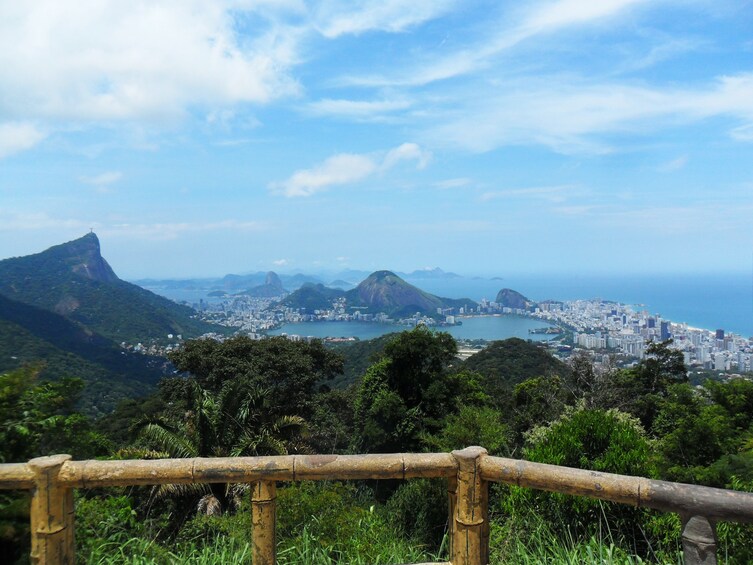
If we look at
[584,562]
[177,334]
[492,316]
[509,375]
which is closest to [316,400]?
[509,375]

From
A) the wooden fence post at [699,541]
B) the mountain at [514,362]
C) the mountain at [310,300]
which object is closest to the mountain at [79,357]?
the mountain at [514,362]

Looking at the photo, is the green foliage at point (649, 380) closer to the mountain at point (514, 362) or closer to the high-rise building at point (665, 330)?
the mountain at point (514, 362)

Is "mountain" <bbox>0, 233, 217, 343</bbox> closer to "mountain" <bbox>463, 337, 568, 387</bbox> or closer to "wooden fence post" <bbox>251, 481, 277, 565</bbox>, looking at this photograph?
"mountain" <bbox>463, 337, 568, 387</bbox>

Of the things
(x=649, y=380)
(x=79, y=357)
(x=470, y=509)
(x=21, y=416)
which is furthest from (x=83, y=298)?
(x=470, y=509)

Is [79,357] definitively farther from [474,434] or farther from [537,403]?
[474,434]

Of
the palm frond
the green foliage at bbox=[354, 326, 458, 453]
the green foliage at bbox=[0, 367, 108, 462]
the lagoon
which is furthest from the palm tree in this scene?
the lagoon

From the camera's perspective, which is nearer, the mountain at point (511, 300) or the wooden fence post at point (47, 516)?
the wooden fence post at point (47, 516)

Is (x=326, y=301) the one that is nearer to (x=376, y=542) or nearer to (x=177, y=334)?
(x=177, y=334)
